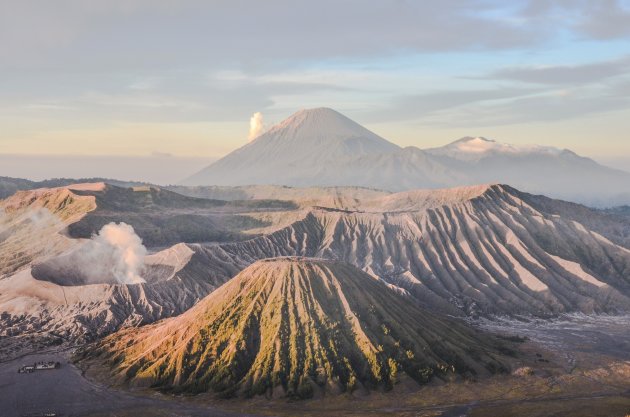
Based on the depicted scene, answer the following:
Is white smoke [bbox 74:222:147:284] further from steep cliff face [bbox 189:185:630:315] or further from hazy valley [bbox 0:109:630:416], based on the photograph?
steep cliff face [bbox 189:185:630:315]

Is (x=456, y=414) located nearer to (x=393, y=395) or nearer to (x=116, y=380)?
(x=393, y=395)

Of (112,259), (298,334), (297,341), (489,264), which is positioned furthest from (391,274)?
(297,341)

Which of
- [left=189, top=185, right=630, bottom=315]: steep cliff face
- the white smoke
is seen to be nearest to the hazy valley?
the white smoke

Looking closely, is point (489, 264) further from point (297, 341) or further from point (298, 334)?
point (297, 341)

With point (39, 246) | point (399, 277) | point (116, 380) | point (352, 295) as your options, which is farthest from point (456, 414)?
point (39, 246)

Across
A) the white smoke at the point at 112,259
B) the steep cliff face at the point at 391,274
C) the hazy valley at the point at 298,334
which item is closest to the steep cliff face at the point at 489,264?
the steep cliff face at the point at 391,274

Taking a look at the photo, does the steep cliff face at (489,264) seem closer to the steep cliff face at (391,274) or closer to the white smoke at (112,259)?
the steep cliff face at (391,274)
